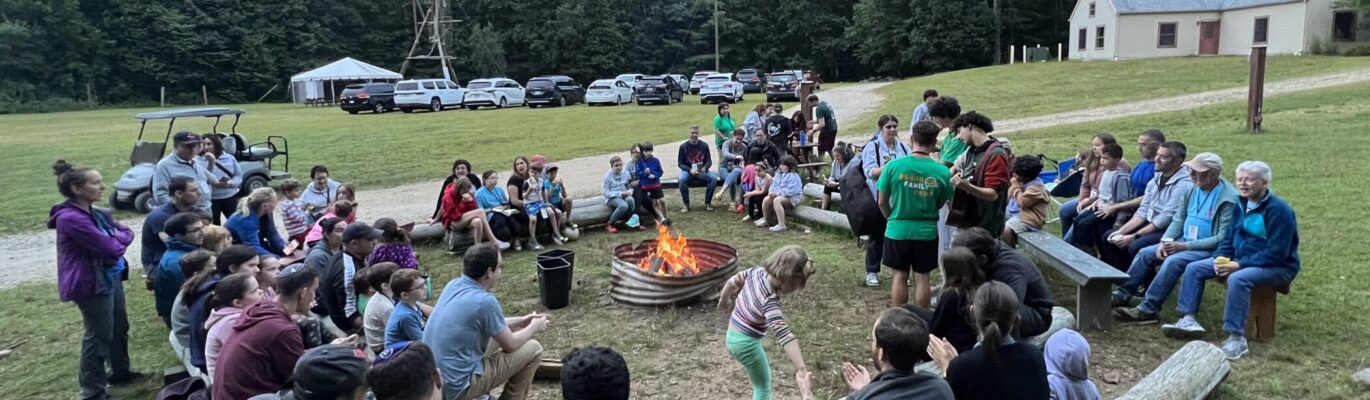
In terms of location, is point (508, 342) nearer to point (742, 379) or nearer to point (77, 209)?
point (742, 379)

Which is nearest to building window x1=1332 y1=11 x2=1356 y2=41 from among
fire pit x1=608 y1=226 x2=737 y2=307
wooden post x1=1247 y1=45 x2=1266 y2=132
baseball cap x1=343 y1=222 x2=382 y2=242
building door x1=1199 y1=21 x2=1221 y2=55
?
building door x1=1199 y1=21 x2=1221 y2=55

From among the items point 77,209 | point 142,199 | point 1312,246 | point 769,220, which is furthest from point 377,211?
point 1312,246

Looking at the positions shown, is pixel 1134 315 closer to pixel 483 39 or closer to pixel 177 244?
pixel 177 244

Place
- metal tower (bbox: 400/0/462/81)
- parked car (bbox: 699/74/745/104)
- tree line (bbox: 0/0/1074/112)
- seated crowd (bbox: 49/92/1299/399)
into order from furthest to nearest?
metal tower (bbox: 400/0/462/81)
tree line (bbox: 0/0/1074/112)
parked car (bbox: 699/74/745/104)
seated crowd (bbox: 49/92/1299/399)

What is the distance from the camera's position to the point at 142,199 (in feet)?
39.7

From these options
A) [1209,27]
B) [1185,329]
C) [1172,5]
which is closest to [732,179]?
[1185,329]

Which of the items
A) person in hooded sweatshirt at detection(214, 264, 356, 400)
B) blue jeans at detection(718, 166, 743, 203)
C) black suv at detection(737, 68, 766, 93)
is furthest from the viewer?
black suv at detection(737, 68, 766, 93)

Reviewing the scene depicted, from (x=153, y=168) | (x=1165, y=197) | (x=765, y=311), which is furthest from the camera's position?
(x=153, y=168)

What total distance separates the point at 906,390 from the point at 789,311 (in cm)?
371

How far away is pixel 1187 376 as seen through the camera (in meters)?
4.54

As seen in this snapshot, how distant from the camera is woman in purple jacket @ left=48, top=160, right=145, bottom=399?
17.1 feet

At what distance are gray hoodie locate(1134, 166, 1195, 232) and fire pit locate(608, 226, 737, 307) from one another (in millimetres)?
3395

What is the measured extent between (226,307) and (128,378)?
7.02 feet

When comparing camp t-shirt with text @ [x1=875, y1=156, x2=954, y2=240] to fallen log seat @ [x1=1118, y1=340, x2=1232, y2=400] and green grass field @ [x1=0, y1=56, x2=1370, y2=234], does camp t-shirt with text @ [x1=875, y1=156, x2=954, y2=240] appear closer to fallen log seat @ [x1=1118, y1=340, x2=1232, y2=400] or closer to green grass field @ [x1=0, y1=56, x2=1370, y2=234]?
fallen log seat @ [x1=1118, y1=340, x2=1232, y2=400]
